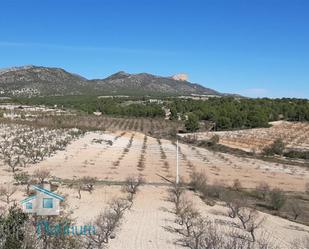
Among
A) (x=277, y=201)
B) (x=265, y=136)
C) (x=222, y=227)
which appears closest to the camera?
(x=222, y=227)

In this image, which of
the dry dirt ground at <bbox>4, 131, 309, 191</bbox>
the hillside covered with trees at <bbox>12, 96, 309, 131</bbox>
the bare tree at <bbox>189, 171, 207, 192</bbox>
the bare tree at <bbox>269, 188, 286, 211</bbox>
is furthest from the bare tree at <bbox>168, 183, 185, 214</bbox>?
the hillside covered with trees at <bbox>12, 96, 309, 131</bbox>

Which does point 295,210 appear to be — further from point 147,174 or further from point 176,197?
point 147,174

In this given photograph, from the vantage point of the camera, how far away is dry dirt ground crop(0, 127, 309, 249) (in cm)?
1820

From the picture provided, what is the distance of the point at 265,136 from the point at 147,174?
47345mm

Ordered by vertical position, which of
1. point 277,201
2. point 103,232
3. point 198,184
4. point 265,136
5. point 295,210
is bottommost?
point 265,136

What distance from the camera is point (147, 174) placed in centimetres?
3441

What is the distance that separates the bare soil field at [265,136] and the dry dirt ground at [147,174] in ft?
43.0

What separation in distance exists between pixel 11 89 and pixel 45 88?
13.6 meters

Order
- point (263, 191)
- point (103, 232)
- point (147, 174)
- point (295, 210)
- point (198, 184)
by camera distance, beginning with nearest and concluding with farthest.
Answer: point (103, 232), point (295, 210), point (198, 184), point (263, 191), point (147, 174)

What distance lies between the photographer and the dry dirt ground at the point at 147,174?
18.2m

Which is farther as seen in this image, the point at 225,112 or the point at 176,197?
the point at 225,112

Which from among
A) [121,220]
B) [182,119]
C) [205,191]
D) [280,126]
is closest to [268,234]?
[121,220]

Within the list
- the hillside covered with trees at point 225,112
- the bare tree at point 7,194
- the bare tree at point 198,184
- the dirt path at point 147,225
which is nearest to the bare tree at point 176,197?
the dirt path at point 147,225

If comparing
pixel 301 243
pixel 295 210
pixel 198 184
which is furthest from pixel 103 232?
pixel 198 184
